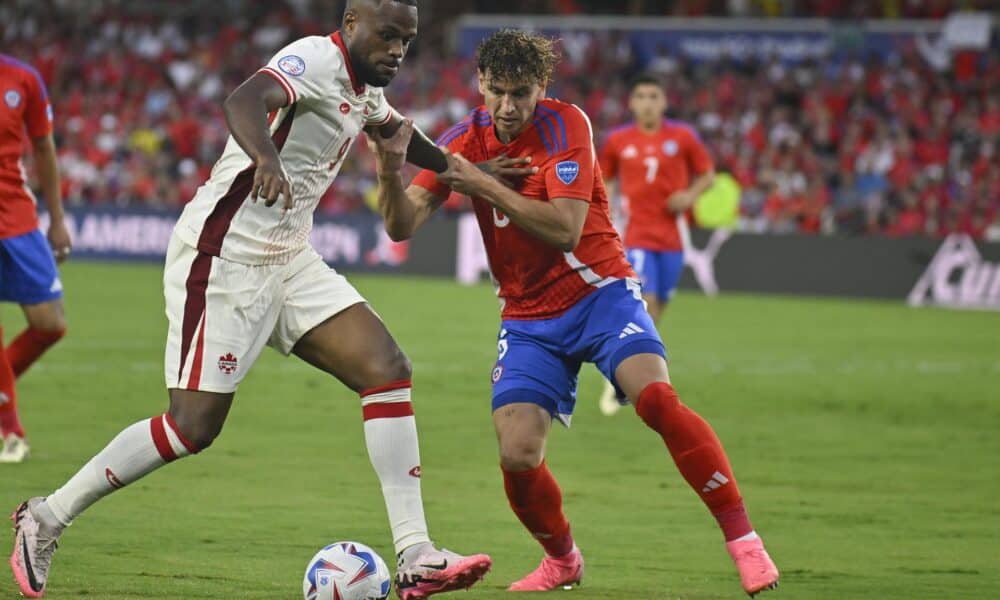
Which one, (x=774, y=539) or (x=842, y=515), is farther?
(x=842, y=515)

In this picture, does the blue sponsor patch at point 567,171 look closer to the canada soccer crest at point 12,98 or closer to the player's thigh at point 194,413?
the player's thigh at point 194,413

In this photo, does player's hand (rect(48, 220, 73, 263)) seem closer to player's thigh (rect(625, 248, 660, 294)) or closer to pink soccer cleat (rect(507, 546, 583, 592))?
pink soccer cleat (rect(507, 546, 583, 592))

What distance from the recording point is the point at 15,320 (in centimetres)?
1825

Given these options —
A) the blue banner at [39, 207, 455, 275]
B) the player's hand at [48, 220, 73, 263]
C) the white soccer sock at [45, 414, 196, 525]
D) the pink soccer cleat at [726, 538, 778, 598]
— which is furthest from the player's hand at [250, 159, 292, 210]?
the blue banner at [39, 207, 455, 275]

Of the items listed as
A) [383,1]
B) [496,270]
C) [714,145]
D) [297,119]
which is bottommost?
[714,145]

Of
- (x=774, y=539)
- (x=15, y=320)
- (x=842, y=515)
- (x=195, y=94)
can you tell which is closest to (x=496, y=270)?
(x=774, y=539)

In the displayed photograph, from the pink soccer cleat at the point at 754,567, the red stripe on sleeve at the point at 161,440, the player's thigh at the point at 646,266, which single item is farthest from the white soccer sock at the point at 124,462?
the player's thigh at the point at 646,266

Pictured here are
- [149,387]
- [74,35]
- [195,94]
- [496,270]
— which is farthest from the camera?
[74,35]

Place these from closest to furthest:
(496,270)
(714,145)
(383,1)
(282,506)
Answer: (383,1)
(496,270)
(282,506)
(714,145)

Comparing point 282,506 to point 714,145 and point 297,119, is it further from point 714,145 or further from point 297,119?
point 714,145

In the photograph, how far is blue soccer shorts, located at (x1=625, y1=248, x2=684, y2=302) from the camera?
12.9 meters

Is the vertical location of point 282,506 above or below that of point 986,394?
above

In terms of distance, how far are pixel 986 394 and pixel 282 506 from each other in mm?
7758

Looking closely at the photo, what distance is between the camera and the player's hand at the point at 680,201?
42.1ft
